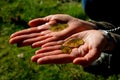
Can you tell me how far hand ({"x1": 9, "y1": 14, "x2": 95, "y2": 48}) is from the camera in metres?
3.03

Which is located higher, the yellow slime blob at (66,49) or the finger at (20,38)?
the finger at (20,38)

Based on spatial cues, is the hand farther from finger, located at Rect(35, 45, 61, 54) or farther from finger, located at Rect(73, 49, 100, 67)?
finger, located at Rect(73, 49, 100, 67)

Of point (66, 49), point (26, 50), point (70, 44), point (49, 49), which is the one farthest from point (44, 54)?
point (26, 50)

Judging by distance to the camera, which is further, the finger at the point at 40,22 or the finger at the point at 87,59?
the finger at the point at 40,22

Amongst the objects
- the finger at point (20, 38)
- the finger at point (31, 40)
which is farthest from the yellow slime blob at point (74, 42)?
the finger at point (20, 38)

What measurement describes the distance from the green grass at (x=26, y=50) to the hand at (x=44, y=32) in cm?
88

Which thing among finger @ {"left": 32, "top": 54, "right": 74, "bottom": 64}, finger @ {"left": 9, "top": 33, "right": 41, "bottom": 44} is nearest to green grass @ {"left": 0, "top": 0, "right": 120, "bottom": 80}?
finger @ {"left": 9, "top": 33, "right": 41, "bottom": 44}

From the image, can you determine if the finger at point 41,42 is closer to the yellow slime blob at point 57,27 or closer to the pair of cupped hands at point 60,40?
the pair of cupped hands at point 60,40

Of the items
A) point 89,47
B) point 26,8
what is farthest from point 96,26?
point 26,8

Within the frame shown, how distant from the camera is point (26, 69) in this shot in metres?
4.07

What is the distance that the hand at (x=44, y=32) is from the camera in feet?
9.94

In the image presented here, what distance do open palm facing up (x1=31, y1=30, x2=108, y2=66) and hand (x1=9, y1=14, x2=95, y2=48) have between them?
0.12 m

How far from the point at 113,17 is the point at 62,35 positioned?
1.44 m

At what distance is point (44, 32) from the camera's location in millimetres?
3186
